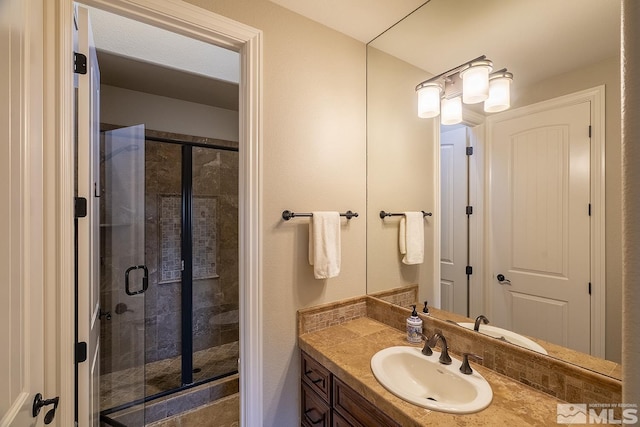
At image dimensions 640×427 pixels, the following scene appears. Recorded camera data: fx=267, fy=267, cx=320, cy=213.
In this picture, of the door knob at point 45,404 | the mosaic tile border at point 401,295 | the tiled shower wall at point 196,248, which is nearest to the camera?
the door knob at point 45,404

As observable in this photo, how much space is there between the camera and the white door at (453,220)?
1367 millimetres

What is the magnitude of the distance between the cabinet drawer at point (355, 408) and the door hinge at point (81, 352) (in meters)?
1.01

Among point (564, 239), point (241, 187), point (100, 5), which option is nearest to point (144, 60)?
point (100, 5)

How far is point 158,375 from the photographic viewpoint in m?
2.34

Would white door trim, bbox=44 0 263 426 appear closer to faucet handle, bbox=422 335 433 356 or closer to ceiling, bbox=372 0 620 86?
faucet handle, bbox=422 335 433 356

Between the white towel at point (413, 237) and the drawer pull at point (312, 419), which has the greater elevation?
the white towel at point (413, 237)

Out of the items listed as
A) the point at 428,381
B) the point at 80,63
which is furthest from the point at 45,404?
the point at 428,381

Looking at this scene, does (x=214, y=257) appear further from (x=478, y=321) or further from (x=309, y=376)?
(x=478, y=321)

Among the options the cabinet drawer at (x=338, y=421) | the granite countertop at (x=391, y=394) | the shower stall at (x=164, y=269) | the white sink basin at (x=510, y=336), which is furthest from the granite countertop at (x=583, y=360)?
the shower stall at (x=164, y=269)

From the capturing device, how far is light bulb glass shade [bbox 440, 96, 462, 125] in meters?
1.39

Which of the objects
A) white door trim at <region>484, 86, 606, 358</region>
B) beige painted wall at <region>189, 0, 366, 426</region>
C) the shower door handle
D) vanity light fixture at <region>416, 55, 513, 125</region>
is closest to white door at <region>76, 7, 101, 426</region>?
beige painted wall at <region>189, 0, 366, 426</region>

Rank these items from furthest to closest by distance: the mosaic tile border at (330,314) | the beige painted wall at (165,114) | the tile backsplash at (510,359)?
the beige painted wall at (165,114) < the mosaic tile border at (330,314) < the tile backsplash at (510,359)

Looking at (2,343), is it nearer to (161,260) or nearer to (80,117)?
(80,117)

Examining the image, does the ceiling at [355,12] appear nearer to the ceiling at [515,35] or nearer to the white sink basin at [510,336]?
the ceiling at [515,35]
